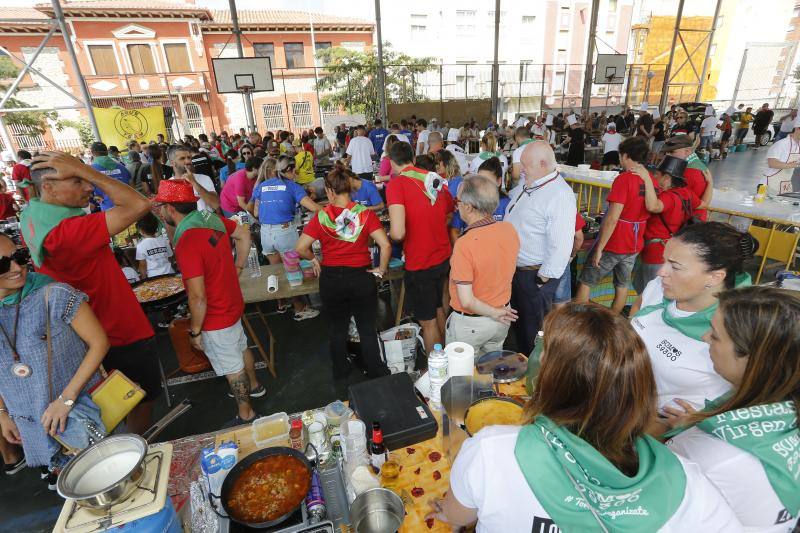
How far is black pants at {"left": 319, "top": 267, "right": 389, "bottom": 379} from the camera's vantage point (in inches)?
118

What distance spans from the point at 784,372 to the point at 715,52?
112 feet

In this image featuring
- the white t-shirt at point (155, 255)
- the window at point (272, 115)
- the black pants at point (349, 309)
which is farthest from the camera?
the window at point (272, 115)

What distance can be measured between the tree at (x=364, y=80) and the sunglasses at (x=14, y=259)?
15349 millimetres

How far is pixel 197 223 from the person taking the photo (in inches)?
96.8

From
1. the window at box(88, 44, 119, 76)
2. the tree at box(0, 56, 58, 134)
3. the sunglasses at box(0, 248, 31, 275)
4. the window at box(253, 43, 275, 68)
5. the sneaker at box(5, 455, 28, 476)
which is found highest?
the window at box(253, 43, 275, 68)

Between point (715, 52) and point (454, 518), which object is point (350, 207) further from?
point (715, 52)

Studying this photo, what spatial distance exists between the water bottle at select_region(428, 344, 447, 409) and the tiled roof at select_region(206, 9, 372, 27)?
24.3 m

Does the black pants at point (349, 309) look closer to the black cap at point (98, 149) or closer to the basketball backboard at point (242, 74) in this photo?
the black cap at point (98, 149)

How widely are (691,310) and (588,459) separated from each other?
1195 mm

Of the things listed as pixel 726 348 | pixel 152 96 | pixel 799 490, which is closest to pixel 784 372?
pixel 726 348

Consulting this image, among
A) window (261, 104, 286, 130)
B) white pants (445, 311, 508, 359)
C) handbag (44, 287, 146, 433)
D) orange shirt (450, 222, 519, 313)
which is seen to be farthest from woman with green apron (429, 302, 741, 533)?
window (261, 104, 286, 130)

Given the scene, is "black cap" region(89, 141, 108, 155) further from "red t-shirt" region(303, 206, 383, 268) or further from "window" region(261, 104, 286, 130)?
"window" region(261, 104, 286, 130)

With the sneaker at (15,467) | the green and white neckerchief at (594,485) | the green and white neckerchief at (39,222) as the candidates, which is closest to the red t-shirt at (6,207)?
the sneaker at (15,467)

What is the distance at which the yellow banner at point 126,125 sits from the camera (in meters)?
10.4
